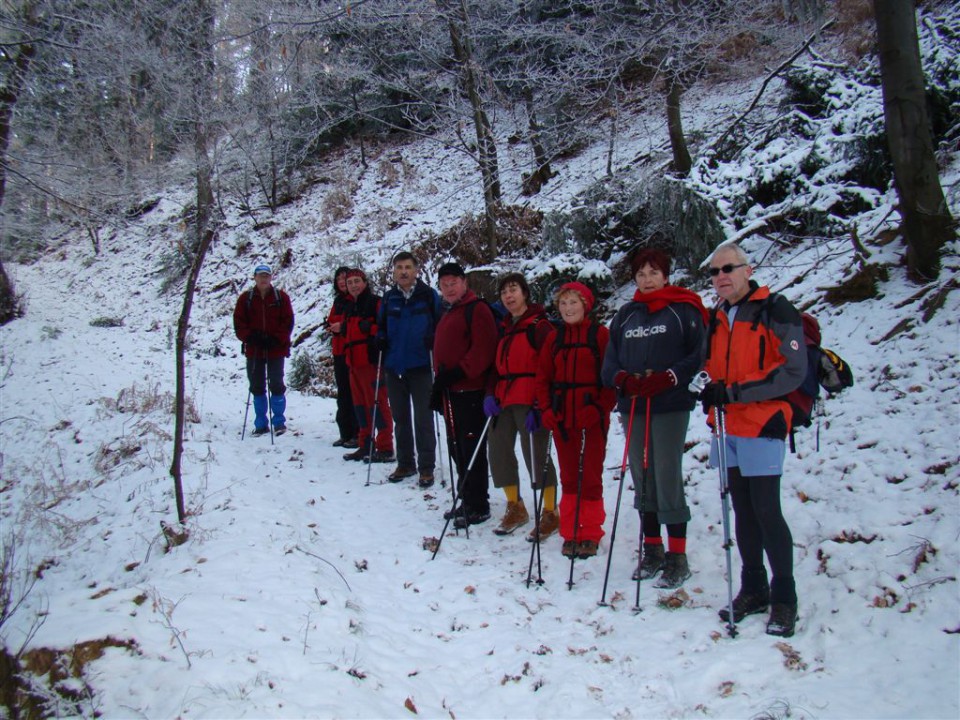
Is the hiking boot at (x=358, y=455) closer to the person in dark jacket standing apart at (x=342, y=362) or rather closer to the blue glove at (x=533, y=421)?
the person in dark jacket standing apart at (x=342, y=362)

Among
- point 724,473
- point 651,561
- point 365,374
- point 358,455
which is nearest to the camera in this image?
point 724,473

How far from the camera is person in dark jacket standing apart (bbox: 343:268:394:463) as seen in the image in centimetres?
726

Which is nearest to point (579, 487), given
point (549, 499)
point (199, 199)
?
point (549, 499)

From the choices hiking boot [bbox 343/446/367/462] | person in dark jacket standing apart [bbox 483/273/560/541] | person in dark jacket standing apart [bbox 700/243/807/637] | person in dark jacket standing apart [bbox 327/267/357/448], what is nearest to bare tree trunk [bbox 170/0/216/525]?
person in dark jacket standing apart [bbox 327/267/357/448]

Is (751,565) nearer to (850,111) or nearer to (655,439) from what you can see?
(655,439)

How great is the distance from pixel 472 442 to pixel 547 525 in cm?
108

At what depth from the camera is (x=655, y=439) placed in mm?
4223

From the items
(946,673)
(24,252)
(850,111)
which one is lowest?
(946,673)

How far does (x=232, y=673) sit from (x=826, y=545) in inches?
151

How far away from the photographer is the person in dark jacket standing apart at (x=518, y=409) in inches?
199

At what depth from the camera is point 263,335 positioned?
825cm

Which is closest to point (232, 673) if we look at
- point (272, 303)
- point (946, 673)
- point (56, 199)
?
point (946, 673)

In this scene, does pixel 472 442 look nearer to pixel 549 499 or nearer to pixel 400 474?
pixel 549 499

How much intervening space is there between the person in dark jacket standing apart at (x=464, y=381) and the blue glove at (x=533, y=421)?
69 cm
